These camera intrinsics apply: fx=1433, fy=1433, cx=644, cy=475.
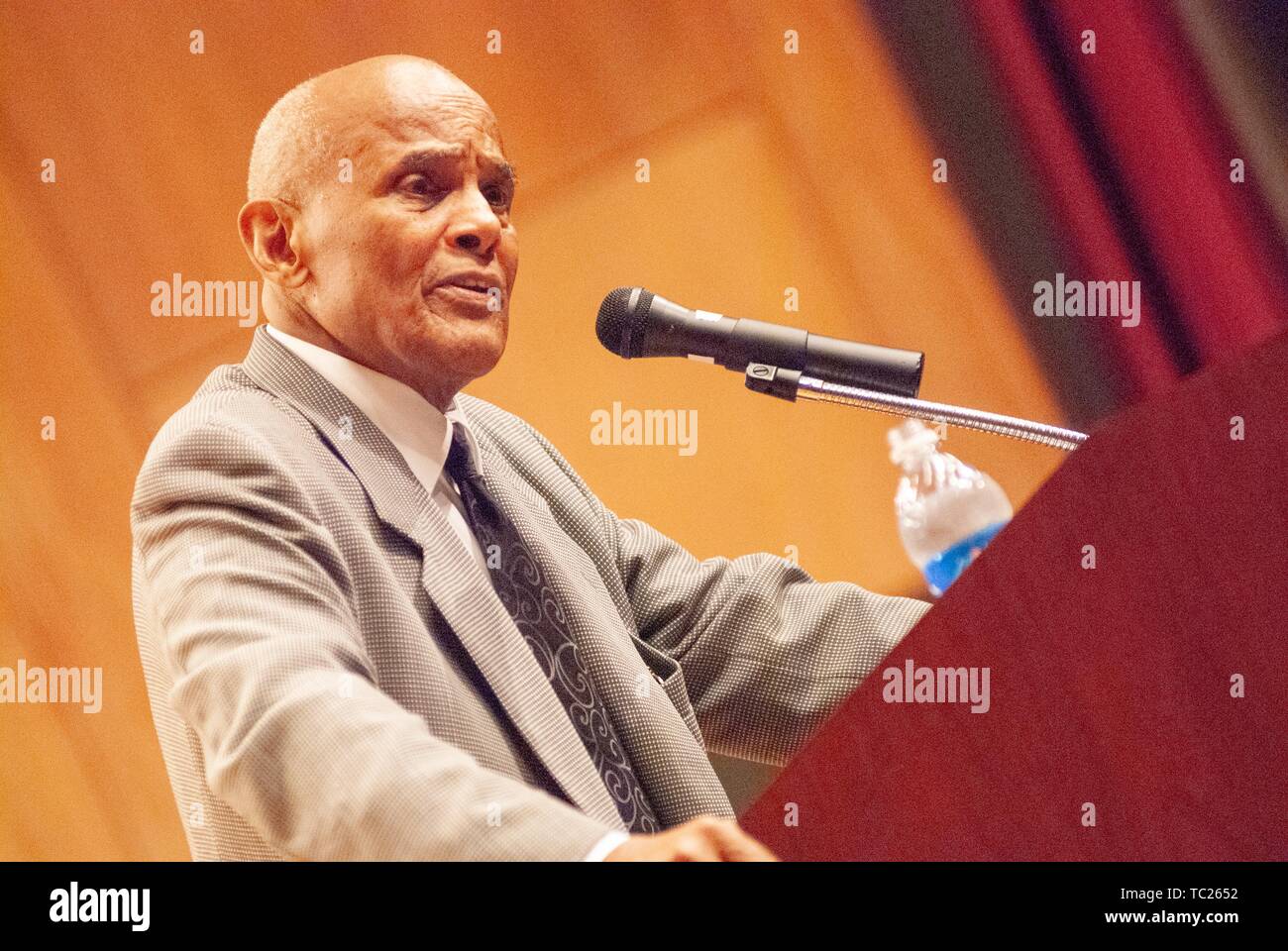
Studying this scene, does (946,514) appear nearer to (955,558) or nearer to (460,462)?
(955,558)

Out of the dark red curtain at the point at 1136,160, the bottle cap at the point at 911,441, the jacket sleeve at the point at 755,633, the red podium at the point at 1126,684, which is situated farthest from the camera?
the dark red curtain at the point at 1136,160

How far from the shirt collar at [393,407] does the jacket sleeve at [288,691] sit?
0.23 m

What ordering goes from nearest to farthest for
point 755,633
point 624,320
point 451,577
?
1. point 451,577
2. point 624,320
3. point 755,633

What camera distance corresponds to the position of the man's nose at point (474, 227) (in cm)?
154

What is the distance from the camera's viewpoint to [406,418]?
1506 millimetres

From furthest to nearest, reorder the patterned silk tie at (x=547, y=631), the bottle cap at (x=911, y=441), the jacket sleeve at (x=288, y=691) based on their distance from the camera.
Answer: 1. the bottle cap at (x=911, y=441)
2. the patterned silk tie at (x=547, y=631)
3. the jacket sleeve at (x=288, y=691)

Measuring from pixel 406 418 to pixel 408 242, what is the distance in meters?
0.19

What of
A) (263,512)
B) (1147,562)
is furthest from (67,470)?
(1147,562)

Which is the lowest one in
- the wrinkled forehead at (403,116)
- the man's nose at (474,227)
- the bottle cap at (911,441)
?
the bottle cap at (911,441)

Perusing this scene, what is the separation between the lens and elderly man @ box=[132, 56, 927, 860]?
101cm

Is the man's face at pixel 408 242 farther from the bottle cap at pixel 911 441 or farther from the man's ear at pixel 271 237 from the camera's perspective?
the bottle cap at pixel 911 441

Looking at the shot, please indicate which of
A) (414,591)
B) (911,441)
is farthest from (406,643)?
(911,441)

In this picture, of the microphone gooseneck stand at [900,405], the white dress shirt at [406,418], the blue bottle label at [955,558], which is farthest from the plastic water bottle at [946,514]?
the white dress shirt at [406,418]
